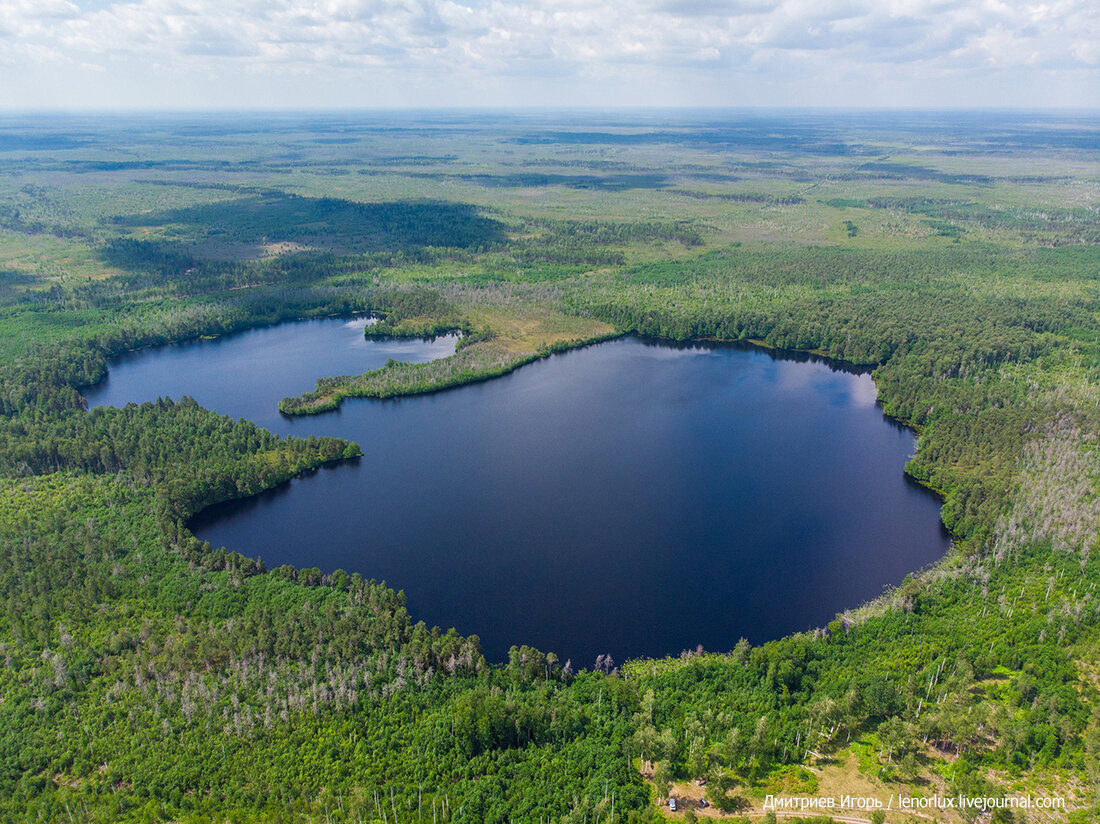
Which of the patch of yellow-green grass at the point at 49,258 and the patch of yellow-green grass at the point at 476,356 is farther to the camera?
the patch of yellow-green grass at the point at 49,258

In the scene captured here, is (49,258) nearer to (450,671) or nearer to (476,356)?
(476,356)

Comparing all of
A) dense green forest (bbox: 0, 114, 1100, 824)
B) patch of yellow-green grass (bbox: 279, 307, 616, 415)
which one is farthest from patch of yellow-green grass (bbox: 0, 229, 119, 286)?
patch of yellow-green grass (bbox: 279, 307, 616, 415)

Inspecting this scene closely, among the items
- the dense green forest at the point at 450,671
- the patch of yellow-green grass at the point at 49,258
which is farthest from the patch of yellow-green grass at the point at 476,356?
the patch of yellow-green grass at the point at 49,258

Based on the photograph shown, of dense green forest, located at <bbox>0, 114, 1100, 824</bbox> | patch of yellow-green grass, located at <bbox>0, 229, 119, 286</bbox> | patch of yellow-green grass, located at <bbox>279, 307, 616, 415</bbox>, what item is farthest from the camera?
patch of yellow-green grass, located at <bbox>0, 229, 119, 286</bbox>

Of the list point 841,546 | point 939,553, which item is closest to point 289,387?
point 841,546

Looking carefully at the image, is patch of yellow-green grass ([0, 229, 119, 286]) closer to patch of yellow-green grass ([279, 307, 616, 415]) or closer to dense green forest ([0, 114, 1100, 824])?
dense green forest ([0, 114, 1100, 824])

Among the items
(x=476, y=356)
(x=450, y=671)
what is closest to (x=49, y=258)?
(x=476, y=356)

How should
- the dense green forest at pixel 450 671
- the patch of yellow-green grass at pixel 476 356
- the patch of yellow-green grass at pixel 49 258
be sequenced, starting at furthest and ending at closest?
the patch of yellow-green grass at pixel 49 258, the patch of yellow-green grass at pixel 476 356, the dense green forest at pixel 450 671

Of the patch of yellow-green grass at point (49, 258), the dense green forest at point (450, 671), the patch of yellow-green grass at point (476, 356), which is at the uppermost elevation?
the patch of yellow-green grass at point (49, 258)

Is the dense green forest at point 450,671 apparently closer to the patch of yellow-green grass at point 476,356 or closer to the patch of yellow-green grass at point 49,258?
the patch of yellow-green grass at point 476,356

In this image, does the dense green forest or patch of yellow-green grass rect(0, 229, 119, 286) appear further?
patch of yellow-green grass rect(0, 229, 119, 286)

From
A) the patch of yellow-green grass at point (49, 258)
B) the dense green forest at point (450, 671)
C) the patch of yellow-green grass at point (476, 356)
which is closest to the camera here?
the dense green forest at point (450, 671)

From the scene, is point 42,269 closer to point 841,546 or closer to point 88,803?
point 88,803
